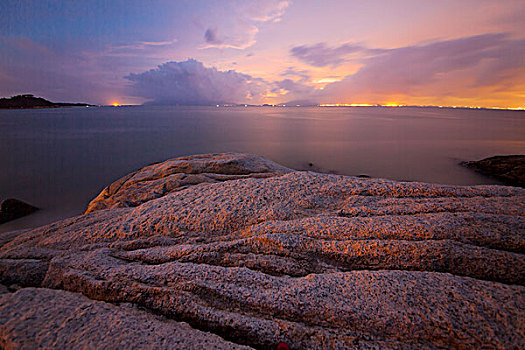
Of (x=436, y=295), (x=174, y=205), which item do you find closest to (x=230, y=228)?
(x=174, y=205)

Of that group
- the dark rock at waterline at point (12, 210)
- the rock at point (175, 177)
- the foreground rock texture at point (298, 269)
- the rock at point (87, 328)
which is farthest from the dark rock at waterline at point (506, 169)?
the dark rock at waterline at point (12, 210)

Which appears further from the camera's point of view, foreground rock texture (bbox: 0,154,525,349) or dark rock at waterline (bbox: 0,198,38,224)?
dark rock at waterline (bbox: 0,198,38,224)

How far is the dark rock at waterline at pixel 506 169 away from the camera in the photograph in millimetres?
9414

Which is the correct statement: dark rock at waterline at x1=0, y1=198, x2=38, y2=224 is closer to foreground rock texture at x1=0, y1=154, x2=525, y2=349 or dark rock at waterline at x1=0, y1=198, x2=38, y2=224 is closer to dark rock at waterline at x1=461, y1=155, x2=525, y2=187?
foreground rock texture at x1=0, y1=154, x2=525, y2=349

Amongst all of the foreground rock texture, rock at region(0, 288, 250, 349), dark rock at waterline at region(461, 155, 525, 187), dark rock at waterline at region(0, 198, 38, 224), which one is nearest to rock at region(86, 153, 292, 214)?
the foreground rock texture

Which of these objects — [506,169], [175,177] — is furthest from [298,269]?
[506,169]

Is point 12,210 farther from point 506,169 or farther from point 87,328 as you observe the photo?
point 506,169

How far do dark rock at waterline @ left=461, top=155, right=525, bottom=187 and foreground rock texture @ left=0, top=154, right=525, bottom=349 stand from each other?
8975 millimetres

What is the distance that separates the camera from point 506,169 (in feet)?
33.6

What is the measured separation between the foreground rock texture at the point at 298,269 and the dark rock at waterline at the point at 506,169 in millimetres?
8975

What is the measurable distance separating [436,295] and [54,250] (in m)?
4.52

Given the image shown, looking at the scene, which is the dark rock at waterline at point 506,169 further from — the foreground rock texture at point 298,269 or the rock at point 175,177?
the rock at point 175,177

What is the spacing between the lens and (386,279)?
2.09 metres

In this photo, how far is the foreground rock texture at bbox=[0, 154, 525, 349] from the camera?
1.76m
